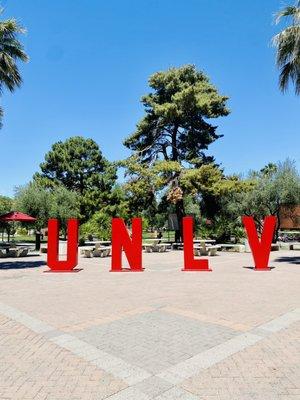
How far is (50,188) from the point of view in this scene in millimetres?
43906

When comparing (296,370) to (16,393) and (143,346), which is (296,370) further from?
(16,393)

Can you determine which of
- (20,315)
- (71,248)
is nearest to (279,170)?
(71,248)

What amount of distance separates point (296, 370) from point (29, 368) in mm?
3341

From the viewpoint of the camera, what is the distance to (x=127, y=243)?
45.5ft

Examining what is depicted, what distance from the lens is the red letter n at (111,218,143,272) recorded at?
1355 cm

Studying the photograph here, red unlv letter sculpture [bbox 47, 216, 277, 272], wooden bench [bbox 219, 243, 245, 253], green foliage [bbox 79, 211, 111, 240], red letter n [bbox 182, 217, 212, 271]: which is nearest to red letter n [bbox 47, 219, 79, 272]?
red unlv letter sculpture [bbox 47, 216, 277, 272]

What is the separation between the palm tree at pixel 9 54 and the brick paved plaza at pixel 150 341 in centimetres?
1026

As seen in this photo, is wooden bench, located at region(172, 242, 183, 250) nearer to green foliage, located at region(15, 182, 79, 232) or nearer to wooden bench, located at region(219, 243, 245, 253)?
wooden bench, located at region(219, 243, 245, 253)

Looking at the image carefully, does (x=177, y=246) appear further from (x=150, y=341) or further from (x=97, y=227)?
(x=150, y=341)

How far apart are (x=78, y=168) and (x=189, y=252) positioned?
33351 mm

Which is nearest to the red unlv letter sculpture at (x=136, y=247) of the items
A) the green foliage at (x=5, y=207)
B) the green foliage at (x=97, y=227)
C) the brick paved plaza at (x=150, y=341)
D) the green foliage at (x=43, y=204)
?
the brick paved plaza at (x=150, y=341)

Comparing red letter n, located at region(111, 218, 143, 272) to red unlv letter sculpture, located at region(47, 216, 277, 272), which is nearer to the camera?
red letter n, located at region(111, 218, 143, 272)

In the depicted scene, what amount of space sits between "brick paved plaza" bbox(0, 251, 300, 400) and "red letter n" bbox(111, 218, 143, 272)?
9.04 feet

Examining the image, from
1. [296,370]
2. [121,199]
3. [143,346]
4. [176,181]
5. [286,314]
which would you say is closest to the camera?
[296,370]
